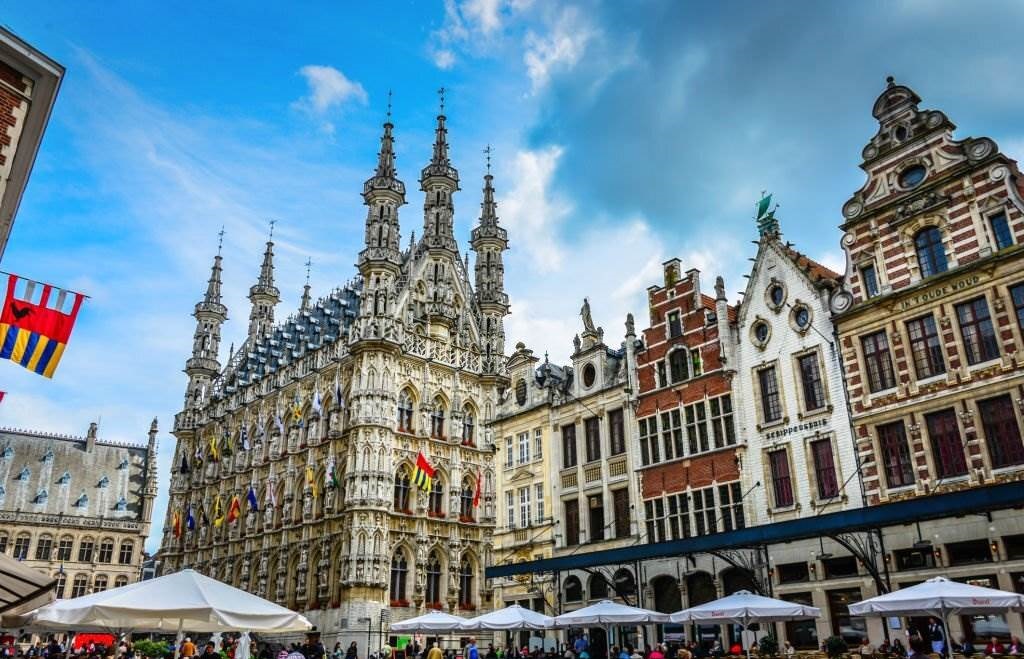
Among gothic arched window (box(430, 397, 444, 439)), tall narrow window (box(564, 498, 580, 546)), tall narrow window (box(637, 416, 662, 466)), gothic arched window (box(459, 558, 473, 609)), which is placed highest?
gothic arched window (box(430, 397, 444, 439))

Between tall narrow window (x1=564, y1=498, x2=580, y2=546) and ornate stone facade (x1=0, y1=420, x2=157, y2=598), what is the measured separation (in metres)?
53.4

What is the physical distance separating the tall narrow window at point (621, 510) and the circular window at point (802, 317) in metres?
9.43

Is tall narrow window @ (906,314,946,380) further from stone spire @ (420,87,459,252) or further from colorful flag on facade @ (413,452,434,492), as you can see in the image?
stone spire @ (420,87,459,252)

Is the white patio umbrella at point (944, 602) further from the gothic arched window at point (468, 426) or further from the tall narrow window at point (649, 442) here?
the gothic arched window at point (468, 426)

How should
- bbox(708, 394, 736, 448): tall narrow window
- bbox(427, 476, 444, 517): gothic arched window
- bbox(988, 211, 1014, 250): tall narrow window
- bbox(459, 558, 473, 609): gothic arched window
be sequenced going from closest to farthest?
bbox(988, 211, 1014, 250): tall narrow window, bbox(708, 394, 736, 448): tall narrow window, bbox(459, 558, 473, 609): gothic arched window, bbox(427, 476, 444, 517): gothic arched window

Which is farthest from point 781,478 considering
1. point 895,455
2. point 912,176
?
point 912,176

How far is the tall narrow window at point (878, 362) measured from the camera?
24.3 m

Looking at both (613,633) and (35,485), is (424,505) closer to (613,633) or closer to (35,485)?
(613,633)

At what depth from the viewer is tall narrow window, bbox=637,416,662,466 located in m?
30.5

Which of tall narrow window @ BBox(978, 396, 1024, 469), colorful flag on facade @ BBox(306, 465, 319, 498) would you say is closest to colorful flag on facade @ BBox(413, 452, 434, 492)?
colorful flag on facade @ BBox(306, 465, 319, 498)

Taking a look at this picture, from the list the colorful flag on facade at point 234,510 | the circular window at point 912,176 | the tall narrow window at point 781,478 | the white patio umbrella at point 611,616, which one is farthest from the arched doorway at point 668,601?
the colorful flag on facade at point 234,510

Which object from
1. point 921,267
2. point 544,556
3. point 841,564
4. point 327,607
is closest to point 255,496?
point 327,607

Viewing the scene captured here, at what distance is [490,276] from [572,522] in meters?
25.3

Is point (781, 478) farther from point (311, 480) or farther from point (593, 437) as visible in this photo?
point (311, 480)
